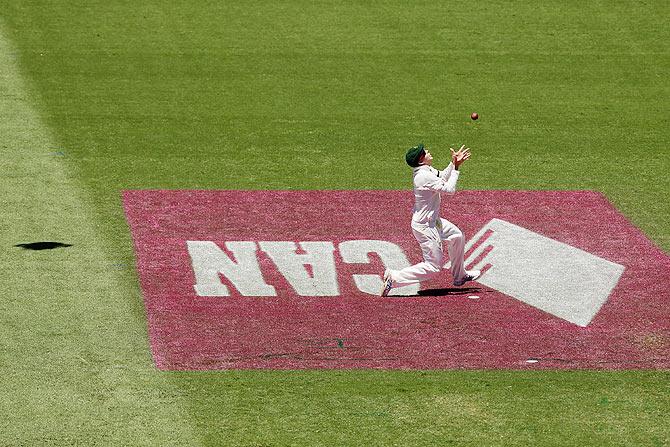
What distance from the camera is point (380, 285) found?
16266mm

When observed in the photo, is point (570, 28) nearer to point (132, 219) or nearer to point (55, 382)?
point (132, 219)

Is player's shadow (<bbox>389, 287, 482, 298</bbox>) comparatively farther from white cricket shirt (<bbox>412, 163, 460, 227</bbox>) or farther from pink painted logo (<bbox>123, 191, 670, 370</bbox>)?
white cricket shirt (<bbox>412, 163, 460, 227</bbox>)

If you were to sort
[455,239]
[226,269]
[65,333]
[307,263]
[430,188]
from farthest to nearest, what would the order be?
1. [307,263]
2. [226,269]
3. [455,239]
4. [430,188]
5. [65,333]

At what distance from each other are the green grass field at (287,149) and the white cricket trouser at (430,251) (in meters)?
2.12

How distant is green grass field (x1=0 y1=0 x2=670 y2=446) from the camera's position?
12.9 m

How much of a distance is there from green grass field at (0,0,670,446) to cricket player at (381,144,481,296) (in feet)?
6.99

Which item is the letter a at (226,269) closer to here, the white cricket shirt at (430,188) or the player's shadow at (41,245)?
the player's shadow at (41,245)

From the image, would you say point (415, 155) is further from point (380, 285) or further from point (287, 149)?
point (287, 149)

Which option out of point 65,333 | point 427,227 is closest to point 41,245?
point 65,333

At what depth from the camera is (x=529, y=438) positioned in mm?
12484

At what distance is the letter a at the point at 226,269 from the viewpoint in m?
16.0

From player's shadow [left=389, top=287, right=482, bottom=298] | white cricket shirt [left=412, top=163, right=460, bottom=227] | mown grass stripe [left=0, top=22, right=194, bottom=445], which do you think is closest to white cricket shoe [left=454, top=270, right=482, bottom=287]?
player's shadow [left=389, top=287, right=482, bottom=298]

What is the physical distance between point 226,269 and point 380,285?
182 cm

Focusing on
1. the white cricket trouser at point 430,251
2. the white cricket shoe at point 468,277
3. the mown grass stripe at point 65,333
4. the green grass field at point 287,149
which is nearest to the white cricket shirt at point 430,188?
the white cricket trouser at point 430,251
